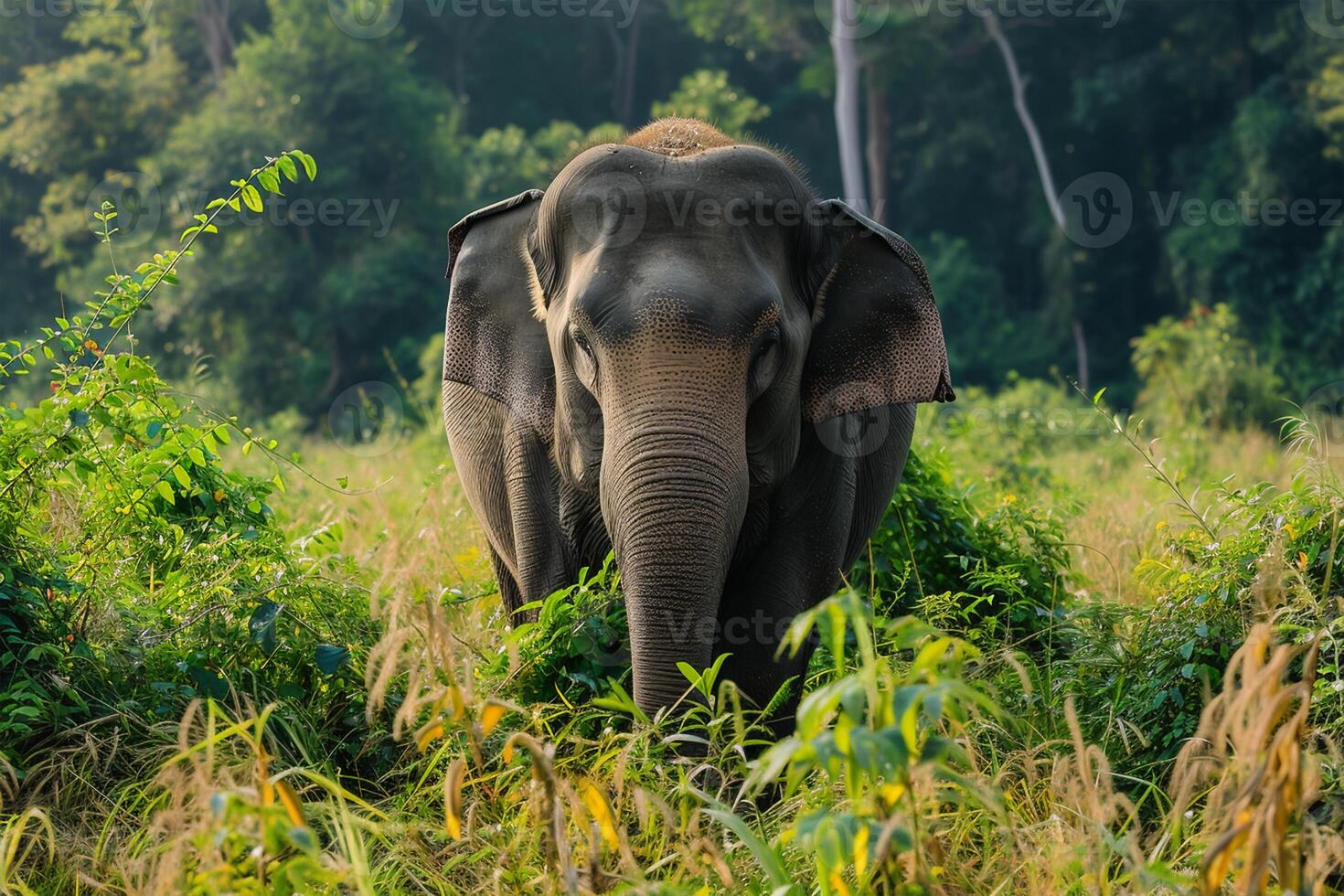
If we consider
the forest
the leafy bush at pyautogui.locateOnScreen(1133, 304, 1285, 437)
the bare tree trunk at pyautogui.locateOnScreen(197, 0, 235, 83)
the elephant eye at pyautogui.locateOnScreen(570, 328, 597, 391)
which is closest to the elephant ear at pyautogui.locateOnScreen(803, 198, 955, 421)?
the forest

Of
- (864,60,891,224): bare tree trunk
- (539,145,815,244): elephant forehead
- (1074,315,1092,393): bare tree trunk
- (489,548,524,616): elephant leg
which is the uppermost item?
(539,145,815,244): elephant forehead

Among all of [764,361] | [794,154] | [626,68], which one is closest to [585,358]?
[764,361]

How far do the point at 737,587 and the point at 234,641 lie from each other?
1.52 metres

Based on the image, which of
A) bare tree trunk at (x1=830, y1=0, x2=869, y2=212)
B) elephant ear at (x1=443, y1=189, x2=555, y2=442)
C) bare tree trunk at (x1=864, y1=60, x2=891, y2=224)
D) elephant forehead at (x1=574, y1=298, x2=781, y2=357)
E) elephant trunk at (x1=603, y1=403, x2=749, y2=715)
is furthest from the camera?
bare tree trunk at (x1=864, y1=60, x2=891, y2=224)

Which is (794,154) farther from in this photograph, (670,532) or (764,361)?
(670,532)

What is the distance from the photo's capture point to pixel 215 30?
30906 millimetres

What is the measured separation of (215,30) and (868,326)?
2883 centimetres

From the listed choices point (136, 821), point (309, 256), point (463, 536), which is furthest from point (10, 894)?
point (309, 256)

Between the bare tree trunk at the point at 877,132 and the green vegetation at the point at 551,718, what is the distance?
929 inches

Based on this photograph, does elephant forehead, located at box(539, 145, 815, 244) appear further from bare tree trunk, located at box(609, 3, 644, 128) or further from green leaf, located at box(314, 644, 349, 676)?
bare tree trunk, located at box(609, 3, 644, 128)

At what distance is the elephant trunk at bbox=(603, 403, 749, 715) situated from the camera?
396 cm

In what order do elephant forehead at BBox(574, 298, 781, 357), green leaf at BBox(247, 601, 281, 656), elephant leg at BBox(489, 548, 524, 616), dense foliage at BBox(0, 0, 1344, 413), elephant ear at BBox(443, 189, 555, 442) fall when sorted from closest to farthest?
elephant forehead at BBox(574, 298, 781, 357), green leaf at BBox(247, 601, 281, 656), elephant ear at BBox(443, 189, 555, 442), elephant leg at BBox(489, 548, 524, 616), dense foliage at BBox(0, 0, 1344, 413)

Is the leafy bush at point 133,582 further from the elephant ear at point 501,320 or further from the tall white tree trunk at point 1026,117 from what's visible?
the tall white tree trunk at point 1026,117

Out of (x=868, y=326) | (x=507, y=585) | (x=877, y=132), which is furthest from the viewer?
(x=877, y=132)
